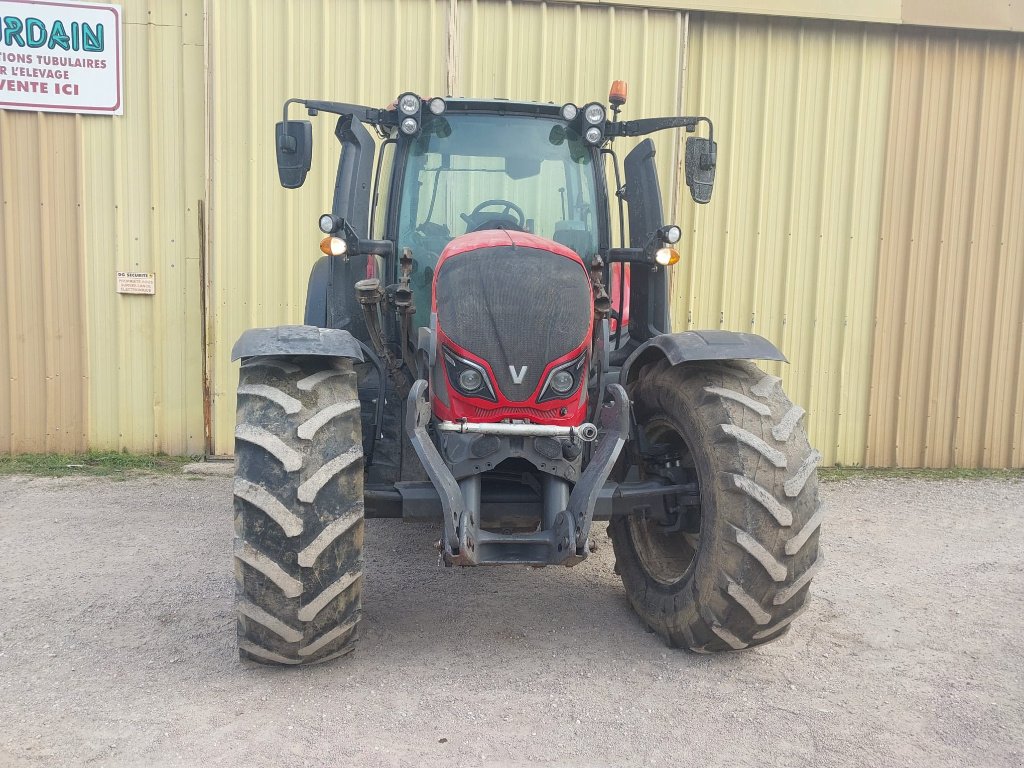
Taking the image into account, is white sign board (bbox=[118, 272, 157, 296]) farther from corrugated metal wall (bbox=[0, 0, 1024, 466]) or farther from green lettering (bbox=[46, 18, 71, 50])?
green lettering (bbox=[46, 18, 71, 50])

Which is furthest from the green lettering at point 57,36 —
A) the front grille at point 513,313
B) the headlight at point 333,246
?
the front grille at point 513,313

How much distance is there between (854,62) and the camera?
314 inches

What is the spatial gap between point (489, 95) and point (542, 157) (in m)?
3.55

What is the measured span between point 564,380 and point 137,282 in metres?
5.39

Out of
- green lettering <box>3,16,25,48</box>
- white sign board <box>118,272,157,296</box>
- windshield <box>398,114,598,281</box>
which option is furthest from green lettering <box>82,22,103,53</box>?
windshield <box>398,114,598,281</box>

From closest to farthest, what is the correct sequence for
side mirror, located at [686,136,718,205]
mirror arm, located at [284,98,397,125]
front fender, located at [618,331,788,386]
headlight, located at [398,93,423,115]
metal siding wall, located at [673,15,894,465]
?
1. front fender, located at [618,331,788,386]
2. headlight, located at [398,93,423,115]
3. mirror arm, located at [284,98,397,125]
4. side mirror, located at [686,136,718,205]
5. metal siding wall, located at [673,15,894,465]

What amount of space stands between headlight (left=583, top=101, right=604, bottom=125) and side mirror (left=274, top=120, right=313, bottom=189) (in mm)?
1338

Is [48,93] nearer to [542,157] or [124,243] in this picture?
[124,243]

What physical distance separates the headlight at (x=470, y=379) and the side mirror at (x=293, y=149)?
54.8 inches

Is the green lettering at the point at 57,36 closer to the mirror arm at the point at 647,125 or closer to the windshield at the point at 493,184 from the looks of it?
the windshield at the point at 493,184

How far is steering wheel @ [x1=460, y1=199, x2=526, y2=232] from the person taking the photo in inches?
173

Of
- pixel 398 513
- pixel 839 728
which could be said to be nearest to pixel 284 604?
pixel 398 513

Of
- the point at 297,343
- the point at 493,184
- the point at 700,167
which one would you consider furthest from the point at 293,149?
the point at 700,167

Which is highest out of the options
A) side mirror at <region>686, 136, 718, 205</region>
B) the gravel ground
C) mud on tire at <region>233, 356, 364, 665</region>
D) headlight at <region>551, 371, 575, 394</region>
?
side mirror at <region>686, 136, 718, 205</region>
